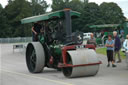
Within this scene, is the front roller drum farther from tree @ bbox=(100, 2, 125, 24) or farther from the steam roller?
tree @ bbox=(100, 2, 125, 24)

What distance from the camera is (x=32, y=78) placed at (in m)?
11.2

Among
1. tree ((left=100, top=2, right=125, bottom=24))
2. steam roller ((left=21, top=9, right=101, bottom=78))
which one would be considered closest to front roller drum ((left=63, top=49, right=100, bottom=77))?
steam roller ((left=21, top=9, right=101, bottom=78))

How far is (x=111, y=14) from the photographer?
97.1 metres

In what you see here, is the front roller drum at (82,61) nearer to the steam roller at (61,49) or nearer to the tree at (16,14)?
the steam roller at (61,49)

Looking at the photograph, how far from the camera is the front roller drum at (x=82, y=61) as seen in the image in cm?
1052

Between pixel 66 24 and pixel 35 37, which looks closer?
pixel 66 24

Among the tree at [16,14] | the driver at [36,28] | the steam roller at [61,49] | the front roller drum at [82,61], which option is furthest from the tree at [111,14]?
the front roller drum at [82,61]

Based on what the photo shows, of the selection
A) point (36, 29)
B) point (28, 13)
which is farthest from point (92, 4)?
point (36, 29)

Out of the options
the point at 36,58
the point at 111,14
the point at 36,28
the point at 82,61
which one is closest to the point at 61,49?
the point at 82,61

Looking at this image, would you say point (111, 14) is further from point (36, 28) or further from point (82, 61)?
point (82, 61)

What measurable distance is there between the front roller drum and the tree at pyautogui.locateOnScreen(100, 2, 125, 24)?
78477 mm

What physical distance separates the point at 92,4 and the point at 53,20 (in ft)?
256

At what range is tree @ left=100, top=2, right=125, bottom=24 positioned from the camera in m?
89.9

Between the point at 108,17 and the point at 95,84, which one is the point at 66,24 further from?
the point at 108,17
